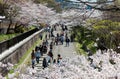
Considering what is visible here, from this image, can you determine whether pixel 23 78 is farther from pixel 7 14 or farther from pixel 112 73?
pixel 7 14

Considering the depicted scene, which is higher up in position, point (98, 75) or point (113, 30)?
point (98, 75)

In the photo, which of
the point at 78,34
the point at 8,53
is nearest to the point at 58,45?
the point at 78,34

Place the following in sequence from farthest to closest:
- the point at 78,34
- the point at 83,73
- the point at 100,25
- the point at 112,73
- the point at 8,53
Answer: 1. the point at 78,34
2. the point at 100,25
3. the point at 8,53
4. the point at 83,73
5. the point at 112,73

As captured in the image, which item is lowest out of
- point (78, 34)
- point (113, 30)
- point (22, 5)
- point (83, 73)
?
point (78, 34)

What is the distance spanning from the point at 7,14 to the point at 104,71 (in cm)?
3101

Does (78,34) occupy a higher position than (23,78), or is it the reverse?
(23,78)

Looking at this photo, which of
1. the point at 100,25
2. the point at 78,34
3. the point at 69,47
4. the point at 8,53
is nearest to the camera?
the point at 8,53

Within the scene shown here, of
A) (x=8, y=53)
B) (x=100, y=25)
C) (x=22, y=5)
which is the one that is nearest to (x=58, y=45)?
(x=100, y=25)

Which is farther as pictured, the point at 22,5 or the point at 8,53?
the point at 22,5

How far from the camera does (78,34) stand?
213ft

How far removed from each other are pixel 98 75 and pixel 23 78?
2.47 metres

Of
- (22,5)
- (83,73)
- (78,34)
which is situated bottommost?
(78,34)

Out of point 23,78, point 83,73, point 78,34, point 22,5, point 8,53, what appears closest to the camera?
point 83,73

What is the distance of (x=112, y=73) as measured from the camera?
867 cm
